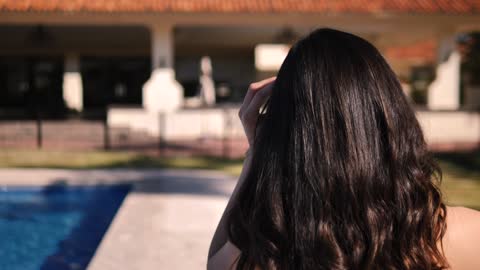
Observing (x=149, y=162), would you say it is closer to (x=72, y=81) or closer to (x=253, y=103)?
(x=253, y=103)

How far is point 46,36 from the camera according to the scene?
668 inches

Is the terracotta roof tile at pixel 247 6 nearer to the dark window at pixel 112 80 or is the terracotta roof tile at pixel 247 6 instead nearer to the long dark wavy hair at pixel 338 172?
the dark window at pixel 112 80

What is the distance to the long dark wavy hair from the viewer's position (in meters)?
1.16

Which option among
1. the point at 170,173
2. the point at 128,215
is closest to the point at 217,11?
the point at 170,173

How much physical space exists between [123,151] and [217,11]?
4.77 m

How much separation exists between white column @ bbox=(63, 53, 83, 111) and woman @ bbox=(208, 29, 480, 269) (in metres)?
19.7

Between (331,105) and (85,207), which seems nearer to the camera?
(331,105)

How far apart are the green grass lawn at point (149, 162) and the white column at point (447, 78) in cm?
387

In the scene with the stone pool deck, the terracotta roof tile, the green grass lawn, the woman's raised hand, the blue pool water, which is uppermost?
the terracotta roof tile

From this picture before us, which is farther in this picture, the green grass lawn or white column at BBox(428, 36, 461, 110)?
white column at BBox(428, 36, 461, 110)

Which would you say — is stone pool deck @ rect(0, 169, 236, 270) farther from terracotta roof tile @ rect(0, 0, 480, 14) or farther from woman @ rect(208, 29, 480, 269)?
terracotta roof tile @ rect(0, 0, 480, 14)

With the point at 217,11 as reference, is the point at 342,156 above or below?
below

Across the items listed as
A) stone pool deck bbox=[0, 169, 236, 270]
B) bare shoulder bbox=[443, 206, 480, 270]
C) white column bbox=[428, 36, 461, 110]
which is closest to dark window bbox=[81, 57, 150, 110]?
white column bbox=[428, 36, 461, 110]

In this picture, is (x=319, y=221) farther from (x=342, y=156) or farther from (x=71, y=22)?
(x=71, y=22)
